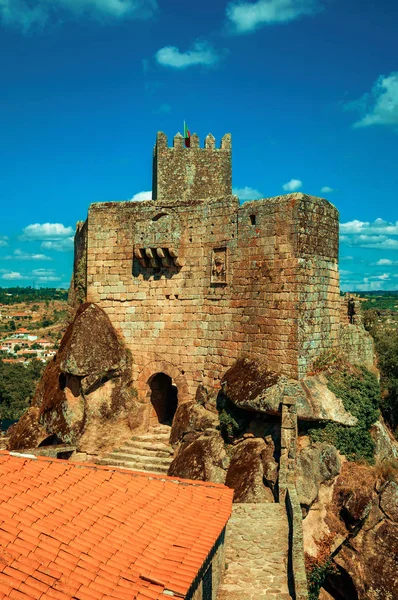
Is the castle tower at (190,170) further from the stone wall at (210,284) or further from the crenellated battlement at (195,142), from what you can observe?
the stone wall at (210,284)

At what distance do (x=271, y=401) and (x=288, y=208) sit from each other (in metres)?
5.43

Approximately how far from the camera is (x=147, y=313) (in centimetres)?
1922

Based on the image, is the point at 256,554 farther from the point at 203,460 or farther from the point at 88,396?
the point at 88,396

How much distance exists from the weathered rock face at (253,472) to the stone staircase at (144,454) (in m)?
2.53

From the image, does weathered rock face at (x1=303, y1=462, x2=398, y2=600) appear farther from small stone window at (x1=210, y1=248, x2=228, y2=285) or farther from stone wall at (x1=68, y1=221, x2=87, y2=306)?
stone wall at (x1=68, y1=221, x2=87, y2=306)

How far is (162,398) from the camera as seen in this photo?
20.2 meters

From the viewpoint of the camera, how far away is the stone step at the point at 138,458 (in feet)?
55.6

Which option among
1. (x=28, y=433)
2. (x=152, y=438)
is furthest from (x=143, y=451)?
(x=28, y=433)

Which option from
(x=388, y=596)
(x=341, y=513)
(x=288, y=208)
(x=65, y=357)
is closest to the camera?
(x=388, y=596)

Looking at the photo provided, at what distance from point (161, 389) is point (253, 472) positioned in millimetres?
6530

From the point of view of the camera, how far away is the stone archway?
1852cm

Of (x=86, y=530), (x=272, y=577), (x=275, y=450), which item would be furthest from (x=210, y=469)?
(x=86, y=530)

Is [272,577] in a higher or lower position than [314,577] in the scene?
higher

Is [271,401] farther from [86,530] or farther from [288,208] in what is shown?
[86,530]
